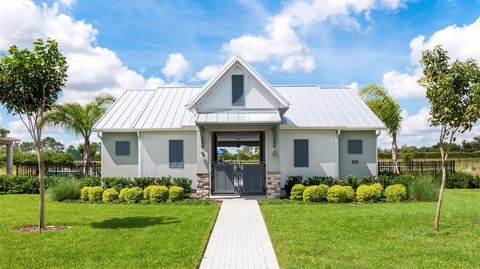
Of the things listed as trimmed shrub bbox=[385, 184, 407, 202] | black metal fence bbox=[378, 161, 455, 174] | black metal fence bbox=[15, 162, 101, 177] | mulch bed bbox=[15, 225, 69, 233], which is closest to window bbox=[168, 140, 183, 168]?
black metal fence bbox=[15, 162, 101, 177]

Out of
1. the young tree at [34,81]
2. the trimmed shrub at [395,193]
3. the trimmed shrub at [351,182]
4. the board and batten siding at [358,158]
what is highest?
the young tree at [34,81]

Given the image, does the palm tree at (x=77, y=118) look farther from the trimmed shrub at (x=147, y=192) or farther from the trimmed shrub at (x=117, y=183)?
the trimmed shrub at (x=147, y=192)

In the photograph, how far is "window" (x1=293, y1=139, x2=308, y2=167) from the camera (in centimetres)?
2077

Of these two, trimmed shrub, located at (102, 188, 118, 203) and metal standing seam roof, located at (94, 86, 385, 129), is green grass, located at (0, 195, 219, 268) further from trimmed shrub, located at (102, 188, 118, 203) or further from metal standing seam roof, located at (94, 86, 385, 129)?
metal standing seam roof, located at (94, 86, 385, 129)

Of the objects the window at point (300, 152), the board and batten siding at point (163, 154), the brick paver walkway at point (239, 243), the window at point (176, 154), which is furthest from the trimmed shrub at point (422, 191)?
the window at point (176, 154)

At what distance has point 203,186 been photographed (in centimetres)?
1892

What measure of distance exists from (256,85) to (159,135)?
19.0 feet

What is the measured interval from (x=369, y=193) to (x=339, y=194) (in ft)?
4.39

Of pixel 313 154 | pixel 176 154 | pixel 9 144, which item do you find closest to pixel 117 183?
pixel 176 154

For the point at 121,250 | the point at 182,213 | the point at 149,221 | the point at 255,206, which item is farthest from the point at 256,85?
the point at 121,250

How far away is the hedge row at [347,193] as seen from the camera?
699 inches

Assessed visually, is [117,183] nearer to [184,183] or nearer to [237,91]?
[184,183]

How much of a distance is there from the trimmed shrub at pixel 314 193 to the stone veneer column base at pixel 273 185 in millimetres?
1429

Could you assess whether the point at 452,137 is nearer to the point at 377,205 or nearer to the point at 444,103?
the point at 444,103
